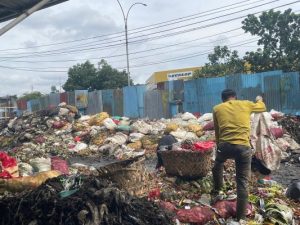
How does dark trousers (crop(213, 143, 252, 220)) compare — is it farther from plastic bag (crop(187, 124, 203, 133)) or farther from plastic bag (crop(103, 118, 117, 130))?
plastic bag (crop(103, 118, 117, 130))

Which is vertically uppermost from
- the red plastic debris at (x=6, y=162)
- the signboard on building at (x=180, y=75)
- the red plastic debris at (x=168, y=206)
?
the signboard on building at (x=180, y=75)

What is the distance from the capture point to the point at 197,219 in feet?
17.6

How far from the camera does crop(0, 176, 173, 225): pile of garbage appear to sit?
4.57 meters

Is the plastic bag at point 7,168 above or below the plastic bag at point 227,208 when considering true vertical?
above

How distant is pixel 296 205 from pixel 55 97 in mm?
24034

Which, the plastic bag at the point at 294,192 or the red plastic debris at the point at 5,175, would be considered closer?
the red plastic debris at the point at 5,175

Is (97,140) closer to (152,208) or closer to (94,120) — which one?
(94,120)

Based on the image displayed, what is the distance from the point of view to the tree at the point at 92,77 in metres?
42.9

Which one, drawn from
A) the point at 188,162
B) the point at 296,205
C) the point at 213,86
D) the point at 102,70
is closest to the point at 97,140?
the point at 213,86

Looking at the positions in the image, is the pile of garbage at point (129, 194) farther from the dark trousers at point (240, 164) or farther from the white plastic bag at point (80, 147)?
the white plastic bag at point (80, 147)

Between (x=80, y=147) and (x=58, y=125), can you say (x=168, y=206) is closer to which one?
(x=80, y=147)

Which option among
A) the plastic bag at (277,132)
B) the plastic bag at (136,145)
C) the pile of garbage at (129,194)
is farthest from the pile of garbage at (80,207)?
the plastic bag at (136,145)

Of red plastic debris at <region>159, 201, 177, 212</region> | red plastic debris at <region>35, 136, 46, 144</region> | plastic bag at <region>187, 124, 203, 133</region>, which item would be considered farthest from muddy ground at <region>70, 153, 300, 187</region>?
red plastic debris at <region>35, 136, 46, 144</region>

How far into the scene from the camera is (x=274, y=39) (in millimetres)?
30688
